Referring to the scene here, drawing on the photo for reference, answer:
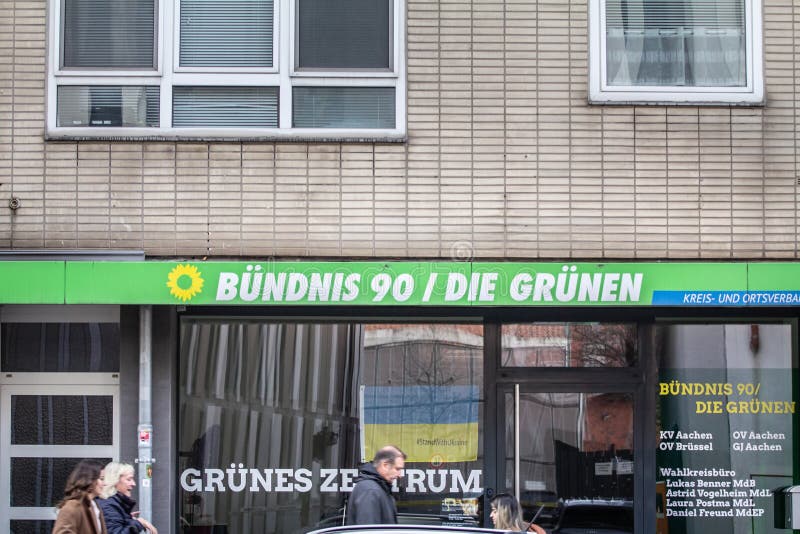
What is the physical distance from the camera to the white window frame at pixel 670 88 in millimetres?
9852

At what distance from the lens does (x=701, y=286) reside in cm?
930

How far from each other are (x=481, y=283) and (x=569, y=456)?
1.99 meters

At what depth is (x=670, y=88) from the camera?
9938 mm

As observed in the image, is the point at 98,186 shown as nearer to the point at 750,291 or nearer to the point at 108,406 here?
the point at 108,406

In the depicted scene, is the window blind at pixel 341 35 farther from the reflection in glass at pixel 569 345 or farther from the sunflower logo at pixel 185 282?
the reflection in glass at pixel 569 345

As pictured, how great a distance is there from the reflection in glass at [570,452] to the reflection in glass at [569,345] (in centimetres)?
29

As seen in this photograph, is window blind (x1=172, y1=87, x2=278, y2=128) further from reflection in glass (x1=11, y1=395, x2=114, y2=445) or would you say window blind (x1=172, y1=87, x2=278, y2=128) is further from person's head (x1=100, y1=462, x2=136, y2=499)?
person's head (x1=100, y1=462, x2=136, y2=499)

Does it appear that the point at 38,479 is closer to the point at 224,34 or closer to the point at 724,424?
the point at 224,34

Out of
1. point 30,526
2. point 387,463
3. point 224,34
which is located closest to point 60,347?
point 30,526

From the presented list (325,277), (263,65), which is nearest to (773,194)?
(325,277)

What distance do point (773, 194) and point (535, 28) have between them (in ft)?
7.87

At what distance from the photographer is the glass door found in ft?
33.5

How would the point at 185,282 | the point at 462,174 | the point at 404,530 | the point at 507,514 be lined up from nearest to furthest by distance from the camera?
the point at 404,530, the point at 507,514, the point at 185,282, the point at 462,174

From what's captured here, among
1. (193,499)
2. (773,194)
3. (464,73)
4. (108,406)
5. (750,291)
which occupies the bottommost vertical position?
(193,499)
